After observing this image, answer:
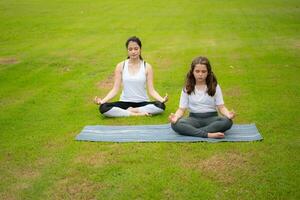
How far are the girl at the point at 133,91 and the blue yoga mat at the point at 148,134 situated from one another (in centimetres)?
70

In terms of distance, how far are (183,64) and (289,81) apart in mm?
3304

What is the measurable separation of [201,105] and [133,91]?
183cm

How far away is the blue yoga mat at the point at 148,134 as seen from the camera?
7.20 metres

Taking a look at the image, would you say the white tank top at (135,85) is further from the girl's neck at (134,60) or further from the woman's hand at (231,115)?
the woman's hand at (231,115)

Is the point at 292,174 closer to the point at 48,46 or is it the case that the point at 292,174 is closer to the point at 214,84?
the point at 214,84

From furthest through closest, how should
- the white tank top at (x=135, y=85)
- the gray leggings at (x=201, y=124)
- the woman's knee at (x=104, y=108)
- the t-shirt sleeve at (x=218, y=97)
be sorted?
the white tank top at (x=135, y=85) < the woman's knee at (x=104, y=108) < the t-shirt sleeve at (x=218, y=97) < the gray leggings at (x=201, y=124)

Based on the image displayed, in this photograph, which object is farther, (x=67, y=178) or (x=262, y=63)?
(x=262, y=63)

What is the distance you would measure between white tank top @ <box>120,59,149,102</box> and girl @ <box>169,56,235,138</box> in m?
1.57

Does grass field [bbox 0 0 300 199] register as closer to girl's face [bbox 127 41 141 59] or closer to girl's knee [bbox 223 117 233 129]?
girl's knee [bbox 223 117 233 129]

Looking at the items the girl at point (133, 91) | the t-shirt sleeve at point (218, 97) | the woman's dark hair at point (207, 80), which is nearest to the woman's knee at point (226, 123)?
the t-shirt sleeve at point (218, 97)

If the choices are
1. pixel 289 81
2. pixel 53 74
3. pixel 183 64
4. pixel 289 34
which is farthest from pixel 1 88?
pixel 289 34

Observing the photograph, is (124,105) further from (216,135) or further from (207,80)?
(216,135)

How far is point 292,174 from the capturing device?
592 cm

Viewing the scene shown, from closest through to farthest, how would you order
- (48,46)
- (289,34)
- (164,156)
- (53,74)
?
(164,156), (53,74), (48,46), (289,34)
